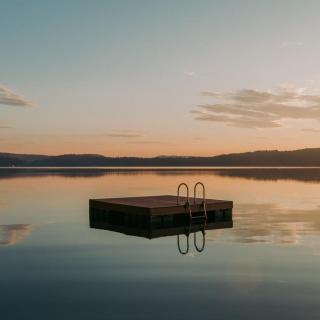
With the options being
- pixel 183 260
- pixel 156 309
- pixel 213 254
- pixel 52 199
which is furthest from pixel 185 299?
pixel 52 199

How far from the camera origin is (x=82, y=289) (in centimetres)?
1530

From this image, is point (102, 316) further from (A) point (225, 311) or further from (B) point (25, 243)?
(B) point (25, 243)

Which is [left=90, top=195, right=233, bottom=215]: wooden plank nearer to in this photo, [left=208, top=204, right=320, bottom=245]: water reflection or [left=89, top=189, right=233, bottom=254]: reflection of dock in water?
[left=89, top=189, right=233, bottom=254]: reflection of dock in water

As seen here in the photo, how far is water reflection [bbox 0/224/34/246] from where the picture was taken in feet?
80.7

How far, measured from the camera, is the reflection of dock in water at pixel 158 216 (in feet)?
92.5

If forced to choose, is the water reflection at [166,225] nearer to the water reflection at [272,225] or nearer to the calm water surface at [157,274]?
the calm water surface at [157,274]

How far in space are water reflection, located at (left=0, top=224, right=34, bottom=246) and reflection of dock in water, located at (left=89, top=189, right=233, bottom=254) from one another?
4.06 m

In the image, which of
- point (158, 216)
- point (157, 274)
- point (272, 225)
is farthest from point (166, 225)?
point (157, 274)

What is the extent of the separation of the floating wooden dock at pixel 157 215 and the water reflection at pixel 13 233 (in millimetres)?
4044

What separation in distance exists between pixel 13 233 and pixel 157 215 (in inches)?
311

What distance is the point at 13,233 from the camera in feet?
90.3

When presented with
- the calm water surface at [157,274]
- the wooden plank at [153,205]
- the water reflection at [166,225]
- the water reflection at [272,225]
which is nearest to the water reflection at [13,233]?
the calm water surface at [157,274]

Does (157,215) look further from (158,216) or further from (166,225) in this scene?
(166,225)

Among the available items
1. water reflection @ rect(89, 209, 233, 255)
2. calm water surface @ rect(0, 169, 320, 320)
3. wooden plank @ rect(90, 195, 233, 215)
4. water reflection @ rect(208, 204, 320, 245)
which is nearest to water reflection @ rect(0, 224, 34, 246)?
calm water surface @ rect(0, 169, 320, 320)
